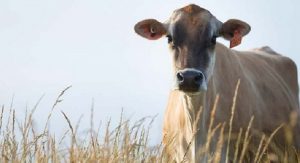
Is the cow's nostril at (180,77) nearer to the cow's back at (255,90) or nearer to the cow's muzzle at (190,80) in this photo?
the cow's muzzle at (190,80)

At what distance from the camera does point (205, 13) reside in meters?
7.94

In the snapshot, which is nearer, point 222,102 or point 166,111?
point 222,102

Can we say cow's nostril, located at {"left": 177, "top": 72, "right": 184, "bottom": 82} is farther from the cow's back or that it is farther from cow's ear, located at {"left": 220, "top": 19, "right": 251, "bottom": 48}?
cow's ear, located at {"left": 220, "top": 19, "right": 251, "bottom": 48}

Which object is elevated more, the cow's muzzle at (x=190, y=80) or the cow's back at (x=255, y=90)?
the cow's muzzle at (x=190, y=80)

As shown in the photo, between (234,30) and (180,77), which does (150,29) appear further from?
(180,77)

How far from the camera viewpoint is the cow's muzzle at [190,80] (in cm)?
664

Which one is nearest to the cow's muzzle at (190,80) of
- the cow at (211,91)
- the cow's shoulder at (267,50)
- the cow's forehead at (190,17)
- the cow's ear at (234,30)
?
the cow at (211,91)

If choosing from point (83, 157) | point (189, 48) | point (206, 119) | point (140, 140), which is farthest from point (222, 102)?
point (83, 157)

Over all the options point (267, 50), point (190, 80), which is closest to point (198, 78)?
point (190, 80)

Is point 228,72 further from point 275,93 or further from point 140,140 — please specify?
point 140,140

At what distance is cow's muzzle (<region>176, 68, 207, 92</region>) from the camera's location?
21.8ft

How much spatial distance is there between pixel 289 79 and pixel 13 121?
5.64m

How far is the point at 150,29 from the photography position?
8.15 m

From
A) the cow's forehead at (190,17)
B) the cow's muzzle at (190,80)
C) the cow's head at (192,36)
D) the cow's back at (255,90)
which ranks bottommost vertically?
the cow's back at (255,90)
